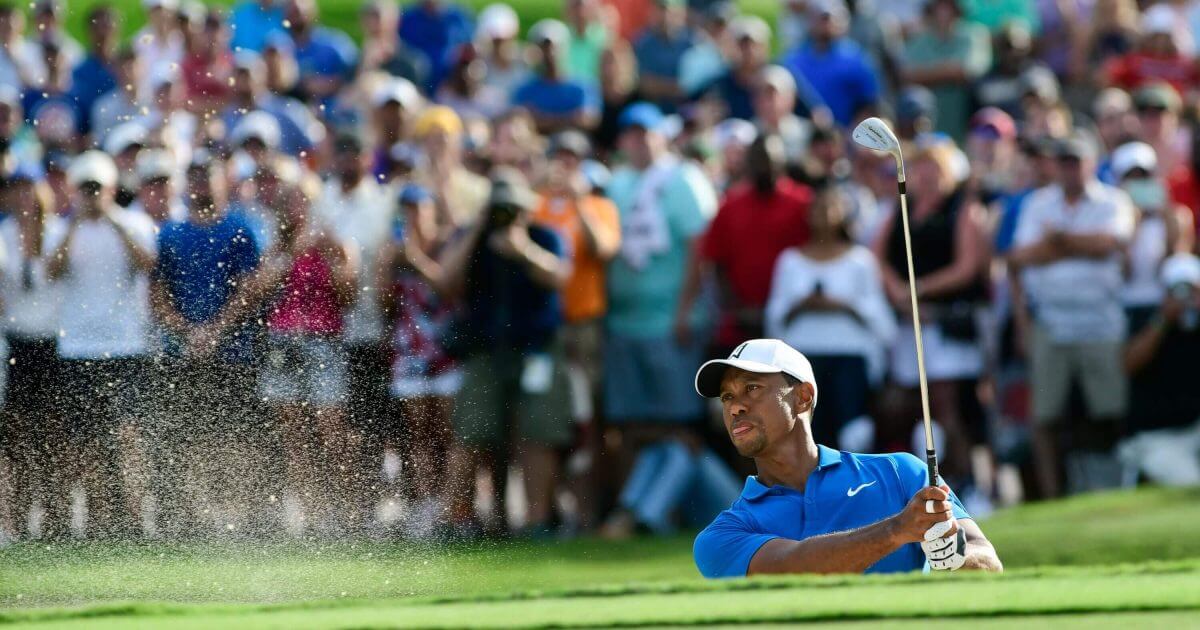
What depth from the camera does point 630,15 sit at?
16844 mm

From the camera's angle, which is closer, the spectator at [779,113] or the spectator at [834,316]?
the spectator at [834,316]

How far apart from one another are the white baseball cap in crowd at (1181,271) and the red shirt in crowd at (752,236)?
1997mm

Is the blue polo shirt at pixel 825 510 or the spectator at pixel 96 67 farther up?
the spectator at pixel 96 67

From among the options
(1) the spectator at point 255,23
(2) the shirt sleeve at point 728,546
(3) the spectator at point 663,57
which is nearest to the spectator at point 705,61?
(3) the spectator at point 663,57

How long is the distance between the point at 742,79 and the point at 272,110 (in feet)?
10.5

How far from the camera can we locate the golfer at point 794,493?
5.96 metres

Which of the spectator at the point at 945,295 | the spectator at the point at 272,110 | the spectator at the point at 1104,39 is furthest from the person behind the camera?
the spectator at the point at 1104,39

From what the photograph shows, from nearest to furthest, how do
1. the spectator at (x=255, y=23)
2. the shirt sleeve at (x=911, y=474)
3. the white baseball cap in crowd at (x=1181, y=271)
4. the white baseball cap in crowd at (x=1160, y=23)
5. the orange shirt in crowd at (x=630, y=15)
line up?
1. the shirt sleeve at (x=911, y=474)
2. the white baseball cap in crowd at (x=1181, y=271)
3. the spectator at (x=255, y=23)
4. the white baseball cap in crowd at (x=1160, y=23)
5. the orange shirt in crowd at (x=630, y=15)

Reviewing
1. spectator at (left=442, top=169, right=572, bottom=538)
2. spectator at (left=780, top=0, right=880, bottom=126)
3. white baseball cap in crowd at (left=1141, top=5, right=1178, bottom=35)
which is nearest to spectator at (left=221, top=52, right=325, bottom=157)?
spectator at (left=442, top=169, right=572, bottom=538)

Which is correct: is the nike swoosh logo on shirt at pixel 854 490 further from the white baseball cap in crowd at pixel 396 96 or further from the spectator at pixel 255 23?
the spectator at pixel 255 23

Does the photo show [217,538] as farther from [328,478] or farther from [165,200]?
[165,200]

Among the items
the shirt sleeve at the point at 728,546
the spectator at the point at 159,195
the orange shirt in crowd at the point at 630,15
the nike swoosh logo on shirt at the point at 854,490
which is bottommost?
the shirt sleeve at the point at 728,546

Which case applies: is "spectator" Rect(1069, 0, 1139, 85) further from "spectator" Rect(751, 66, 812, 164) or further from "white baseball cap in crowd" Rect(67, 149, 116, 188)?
"white baseball cap in crowd" Rect(67, 149, 116, 188)

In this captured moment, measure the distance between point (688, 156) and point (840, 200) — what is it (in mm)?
1808
